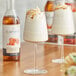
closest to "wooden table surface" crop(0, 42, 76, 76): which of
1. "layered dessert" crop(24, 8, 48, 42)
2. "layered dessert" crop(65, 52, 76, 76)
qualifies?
"layered dessert" crop(24, 8, 48, 42)

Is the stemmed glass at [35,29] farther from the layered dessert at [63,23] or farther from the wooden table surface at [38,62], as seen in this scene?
the layered dessert at [63,23]

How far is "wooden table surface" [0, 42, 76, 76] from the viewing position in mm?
1130

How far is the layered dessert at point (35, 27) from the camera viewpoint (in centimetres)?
115

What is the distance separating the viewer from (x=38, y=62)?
131 cm

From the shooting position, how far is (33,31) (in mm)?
1154

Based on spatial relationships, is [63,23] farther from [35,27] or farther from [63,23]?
[35,27]

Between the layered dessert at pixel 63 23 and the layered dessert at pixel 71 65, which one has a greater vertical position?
the layered dessert at pixel 63 23

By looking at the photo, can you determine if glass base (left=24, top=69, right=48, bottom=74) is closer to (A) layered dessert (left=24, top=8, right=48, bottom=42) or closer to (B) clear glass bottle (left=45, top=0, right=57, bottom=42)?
(A) layered dessert (left=24, top=8, right=48, bottom=42)

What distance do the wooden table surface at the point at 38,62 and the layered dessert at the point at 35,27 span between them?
0.13 meters

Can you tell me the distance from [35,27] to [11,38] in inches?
8.9

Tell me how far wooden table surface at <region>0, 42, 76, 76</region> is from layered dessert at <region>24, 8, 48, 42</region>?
0.41ft

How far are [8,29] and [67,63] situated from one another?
0.67 m

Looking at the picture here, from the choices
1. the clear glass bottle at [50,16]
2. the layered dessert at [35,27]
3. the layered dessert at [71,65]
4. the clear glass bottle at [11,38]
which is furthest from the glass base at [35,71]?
the clear glass bottle at [50,16]

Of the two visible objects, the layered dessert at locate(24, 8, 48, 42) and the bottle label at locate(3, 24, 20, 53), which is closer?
the layered dessert at locate(24, 8, 48, 42)
